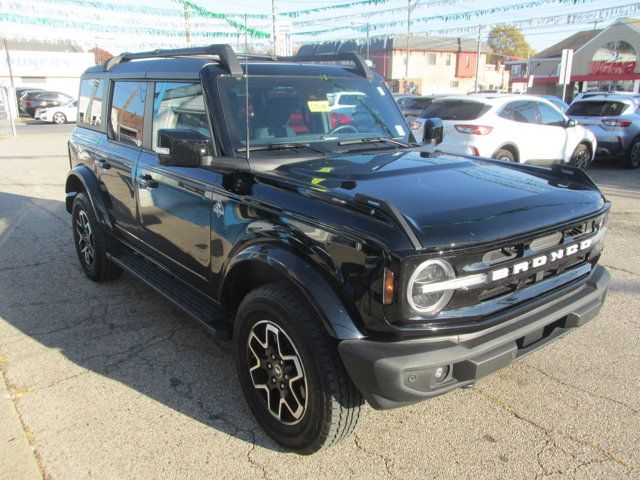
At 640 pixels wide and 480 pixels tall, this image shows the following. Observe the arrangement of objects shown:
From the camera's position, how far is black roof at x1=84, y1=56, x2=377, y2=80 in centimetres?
353

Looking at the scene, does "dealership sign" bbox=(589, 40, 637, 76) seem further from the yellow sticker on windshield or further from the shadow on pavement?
the shadow on pavement

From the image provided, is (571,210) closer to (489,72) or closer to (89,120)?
(89,120)

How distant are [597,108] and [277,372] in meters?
13.0

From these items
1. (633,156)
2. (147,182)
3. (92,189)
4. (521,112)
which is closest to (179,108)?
(147,182)

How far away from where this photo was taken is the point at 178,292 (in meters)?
3.67

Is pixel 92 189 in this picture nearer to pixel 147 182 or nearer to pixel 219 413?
pixel 147 182

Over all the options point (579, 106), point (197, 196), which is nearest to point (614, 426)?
point (197, 196)

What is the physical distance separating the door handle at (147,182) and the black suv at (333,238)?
0.07 ft

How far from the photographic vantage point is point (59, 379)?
348 cm

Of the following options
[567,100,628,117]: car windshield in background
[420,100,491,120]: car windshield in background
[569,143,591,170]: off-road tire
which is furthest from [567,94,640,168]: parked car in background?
[420,100,491,120]: car windshield in background

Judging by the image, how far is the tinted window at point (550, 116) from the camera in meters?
10.1

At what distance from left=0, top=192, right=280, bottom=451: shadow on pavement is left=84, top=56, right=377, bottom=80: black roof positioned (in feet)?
5.93

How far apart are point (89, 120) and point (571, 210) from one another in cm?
447

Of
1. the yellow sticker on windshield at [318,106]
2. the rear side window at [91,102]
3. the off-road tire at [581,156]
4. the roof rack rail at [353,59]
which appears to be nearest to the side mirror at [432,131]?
the roof rack rail at [353,59]
